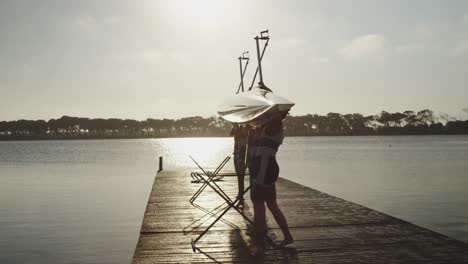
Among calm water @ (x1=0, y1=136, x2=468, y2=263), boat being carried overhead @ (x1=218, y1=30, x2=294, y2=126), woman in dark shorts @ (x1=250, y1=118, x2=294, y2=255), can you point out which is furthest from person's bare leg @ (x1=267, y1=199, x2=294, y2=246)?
calm water @ (x1=0, y1=136, x2=468, y2=263)

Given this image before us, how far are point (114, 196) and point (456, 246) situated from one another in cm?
2341

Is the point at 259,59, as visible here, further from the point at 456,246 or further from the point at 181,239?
the point at 456,246

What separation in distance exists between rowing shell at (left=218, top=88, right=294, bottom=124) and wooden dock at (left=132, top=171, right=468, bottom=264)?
2.12m

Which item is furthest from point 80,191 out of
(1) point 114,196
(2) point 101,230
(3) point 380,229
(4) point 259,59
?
(3) point 380,229

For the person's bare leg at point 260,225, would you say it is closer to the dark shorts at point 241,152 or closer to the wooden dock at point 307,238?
the wooden dock at point 307,238

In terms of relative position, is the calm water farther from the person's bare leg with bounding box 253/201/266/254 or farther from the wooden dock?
the person's bare leg with bounding box 253/201/266/254

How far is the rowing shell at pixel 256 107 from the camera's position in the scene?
6.23 m

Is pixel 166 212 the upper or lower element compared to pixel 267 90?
lower

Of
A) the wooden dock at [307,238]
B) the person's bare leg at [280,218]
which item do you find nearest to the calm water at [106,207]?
the wooden dock at [307,238]

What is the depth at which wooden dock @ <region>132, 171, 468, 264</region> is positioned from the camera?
258 inches

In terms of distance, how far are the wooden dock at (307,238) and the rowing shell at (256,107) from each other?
6.95 ft

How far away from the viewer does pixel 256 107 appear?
637cm

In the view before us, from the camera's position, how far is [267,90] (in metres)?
7.00

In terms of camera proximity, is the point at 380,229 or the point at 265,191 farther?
the point at 380,229
